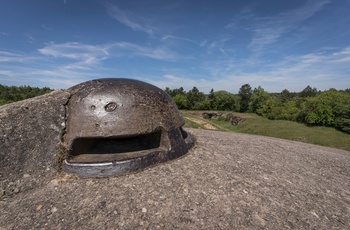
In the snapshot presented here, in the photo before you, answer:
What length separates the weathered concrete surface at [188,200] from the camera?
2.41 m

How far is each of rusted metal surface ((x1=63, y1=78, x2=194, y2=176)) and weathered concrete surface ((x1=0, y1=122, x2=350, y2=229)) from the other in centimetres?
20

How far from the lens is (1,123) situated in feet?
10.3

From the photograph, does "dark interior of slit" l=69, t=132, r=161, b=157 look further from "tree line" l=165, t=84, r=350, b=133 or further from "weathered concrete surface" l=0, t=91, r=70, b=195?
"tree line" l=165, t=84, r=350, b=133

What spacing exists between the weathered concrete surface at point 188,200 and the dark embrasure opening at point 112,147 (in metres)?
0.32

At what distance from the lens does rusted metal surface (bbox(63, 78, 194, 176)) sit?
332 cm

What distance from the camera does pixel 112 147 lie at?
12.0 feet

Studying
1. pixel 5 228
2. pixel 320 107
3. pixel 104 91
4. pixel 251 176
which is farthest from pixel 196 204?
pixel 320 107

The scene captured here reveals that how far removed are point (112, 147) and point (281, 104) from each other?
44193 millimetres

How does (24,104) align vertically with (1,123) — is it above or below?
above

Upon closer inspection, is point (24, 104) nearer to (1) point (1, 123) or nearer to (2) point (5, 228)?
(1) point (1, 123)

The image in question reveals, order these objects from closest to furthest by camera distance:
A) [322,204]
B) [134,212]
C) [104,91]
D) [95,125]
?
1. [134,212]
2. [322,204]
3. [95,125]
4. [104,91]

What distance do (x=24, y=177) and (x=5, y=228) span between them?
2.95 feet

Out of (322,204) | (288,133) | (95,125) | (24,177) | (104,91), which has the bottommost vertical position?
(288,133)

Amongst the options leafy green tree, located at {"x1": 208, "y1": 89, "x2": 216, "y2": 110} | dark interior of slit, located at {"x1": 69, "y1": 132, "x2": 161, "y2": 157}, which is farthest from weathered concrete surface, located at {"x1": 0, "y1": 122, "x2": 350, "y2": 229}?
leafy green tree, located at {"x1": 208, "y1": 89, "x2": 216, "y2": 110}
